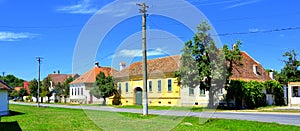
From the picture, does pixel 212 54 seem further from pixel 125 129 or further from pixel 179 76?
pixel 125 129

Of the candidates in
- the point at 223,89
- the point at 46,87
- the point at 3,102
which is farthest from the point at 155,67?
the point at 46,87

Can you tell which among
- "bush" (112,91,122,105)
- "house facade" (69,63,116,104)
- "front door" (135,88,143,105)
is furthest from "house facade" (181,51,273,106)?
"house facade" (69,63,116,104)

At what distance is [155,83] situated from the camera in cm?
4188

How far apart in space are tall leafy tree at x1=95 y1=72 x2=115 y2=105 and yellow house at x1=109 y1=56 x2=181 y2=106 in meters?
2.94

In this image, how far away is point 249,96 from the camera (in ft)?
114

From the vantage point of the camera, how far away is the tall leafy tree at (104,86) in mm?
45688

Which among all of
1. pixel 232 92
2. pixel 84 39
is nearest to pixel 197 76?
pixel 232 92

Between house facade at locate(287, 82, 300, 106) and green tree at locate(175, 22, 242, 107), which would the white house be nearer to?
green tree at locate(175, 22, 242, 107)

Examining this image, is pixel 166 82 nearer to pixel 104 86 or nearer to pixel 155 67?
pixel 155 67

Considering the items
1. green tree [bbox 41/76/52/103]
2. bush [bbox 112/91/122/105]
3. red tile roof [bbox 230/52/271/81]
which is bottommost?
bush [bbox 112/91/122/105]

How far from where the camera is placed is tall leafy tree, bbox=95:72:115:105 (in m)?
45.7

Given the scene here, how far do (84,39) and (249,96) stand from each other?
80.9 feet

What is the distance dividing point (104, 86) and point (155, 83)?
26.4 ft

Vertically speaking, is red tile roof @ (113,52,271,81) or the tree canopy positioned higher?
red tile roof @ (113,52,271,81)
